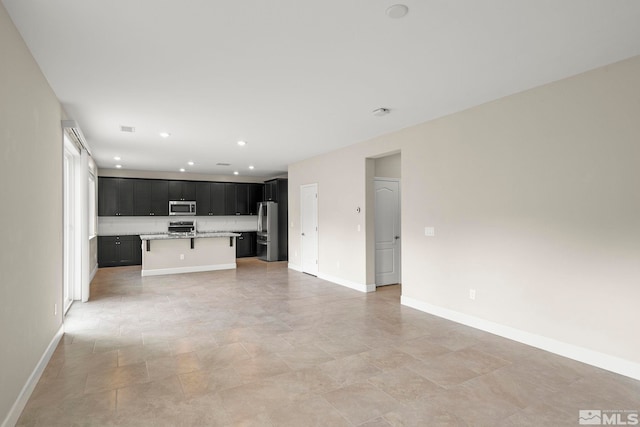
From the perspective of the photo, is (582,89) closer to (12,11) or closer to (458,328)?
(458,328)

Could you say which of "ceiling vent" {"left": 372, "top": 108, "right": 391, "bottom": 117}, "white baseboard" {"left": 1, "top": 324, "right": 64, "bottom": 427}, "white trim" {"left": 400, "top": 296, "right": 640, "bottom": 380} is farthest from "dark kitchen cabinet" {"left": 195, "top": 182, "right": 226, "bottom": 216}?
"white trim" {"left": 400, "top": 296, "right": 640, "bottom": 380}

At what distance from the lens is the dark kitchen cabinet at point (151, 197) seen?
9852mm

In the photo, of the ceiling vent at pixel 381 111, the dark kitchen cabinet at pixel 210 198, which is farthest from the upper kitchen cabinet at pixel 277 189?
the ceiling vent at pixel 381 111

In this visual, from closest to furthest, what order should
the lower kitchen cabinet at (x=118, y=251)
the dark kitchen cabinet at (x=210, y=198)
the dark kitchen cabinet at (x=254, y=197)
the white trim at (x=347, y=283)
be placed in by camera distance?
the white trim at (x=347, y=283)
the lower kitchen cabinet at (x=118, y=251)
the dark kitchen cabinet at (x=210, y=198)
the dark kitchen cabinet at (x=254, y=197)

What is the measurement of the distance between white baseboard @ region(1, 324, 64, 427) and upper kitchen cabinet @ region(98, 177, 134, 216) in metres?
6.64

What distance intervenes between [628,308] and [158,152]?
24.5 ft

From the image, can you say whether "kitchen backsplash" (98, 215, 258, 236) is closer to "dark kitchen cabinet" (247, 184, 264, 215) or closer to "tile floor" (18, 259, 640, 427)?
"dark kitchen cabinet" (247, 184, 264, 215)

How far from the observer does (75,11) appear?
89.4 inches

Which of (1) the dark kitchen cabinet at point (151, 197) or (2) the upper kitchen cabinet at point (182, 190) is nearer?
(1) the dark kitchen cabinet at point (151, 197)

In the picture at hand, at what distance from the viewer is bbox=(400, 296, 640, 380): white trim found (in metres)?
3.02

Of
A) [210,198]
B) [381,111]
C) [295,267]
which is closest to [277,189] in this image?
[210,198]

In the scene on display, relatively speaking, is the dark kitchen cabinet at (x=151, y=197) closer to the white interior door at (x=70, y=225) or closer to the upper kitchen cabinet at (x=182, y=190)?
the upper kitchen cabinet at (x=182, y=190)

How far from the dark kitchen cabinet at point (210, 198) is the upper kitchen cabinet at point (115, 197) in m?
1.79

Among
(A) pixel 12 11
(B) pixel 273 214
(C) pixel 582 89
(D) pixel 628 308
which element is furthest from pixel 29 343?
(B) pixel 273 214
